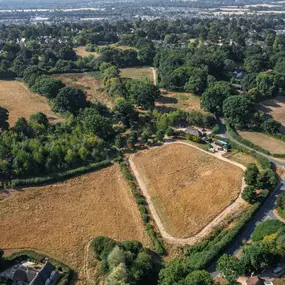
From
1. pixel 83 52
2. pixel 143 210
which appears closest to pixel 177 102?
pixel 143 210

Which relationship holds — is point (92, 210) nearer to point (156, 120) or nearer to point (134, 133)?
point (134, 133)

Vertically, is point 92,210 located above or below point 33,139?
below

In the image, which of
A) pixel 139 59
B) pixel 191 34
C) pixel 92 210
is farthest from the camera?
pixel 191 34

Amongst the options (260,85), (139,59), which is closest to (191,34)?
(139,59)

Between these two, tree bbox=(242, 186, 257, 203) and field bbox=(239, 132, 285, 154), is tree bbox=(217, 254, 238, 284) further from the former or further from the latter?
field bbox=(239, 132, 285, 154)

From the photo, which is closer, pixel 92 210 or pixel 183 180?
pixel 92 210

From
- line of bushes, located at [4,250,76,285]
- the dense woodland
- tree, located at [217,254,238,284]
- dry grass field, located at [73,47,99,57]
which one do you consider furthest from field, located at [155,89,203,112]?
dry grass field, located at [73,47,99,57]

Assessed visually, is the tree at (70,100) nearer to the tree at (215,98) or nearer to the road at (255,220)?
the tree at (215,98)

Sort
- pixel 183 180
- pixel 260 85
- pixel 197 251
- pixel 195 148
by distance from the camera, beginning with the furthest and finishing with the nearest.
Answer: pixel 260 85
pixel 195 148
pixel 183 180
pixel 197 251
